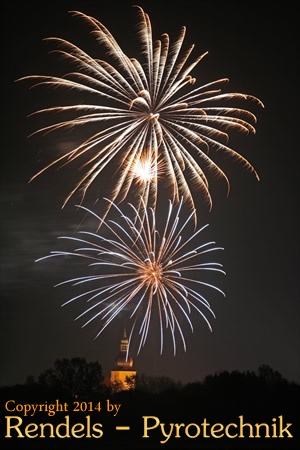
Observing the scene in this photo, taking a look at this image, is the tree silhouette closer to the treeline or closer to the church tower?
the church tower

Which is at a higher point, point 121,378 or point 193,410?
point 121,378

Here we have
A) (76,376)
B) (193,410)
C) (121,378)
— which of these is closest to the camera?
(193,410)

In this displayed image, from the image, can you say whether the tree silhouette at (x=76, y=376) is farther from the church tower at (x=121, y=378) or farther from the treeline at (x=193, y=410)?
the treeline at (x=193, y=410)

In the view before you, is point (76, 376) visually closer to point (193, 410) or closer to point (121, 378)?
point (121, 378)

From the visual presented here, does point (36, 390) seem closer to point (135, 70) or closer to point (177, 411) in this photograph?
point (177, 411)

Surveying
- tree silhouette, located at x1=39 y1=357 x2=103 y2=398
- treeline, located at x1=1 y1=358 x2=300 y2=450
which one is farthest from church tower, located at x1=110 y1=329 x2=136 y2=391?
treeline, located at x1=1 y1=358 x2=300 y2=450

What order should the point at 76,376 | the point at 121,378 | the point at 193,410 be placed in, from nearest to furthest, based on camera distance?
the point at 193,410 → the point at 76,376 → the point at 121,378

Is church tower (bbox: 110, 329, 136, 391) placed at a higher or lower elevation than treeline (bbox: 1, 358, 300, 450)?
higher

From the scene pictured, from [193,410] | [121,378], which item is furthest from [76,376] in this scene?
[193,410]

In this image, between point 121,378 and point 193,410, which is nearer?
point 193,410

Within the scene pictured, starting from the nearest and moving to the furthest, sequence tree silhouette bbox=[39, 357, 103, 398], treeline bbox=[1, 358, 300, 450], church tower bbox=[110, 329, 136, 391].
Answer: treeline bbox=[1, 358, 300, 450] → tree silhouette bbox=[39, 357, 103, 398] → church tower bbox=[110, 329, 136, 391]

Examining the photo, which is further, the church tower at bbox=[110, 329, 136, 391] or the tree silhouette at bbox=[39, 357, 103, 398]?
the church tower at bbox=[110, 329, 136, 391]

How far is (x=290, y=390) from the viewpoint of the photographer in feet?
180

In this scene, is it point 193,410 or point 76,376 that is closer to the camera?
point 193,410
